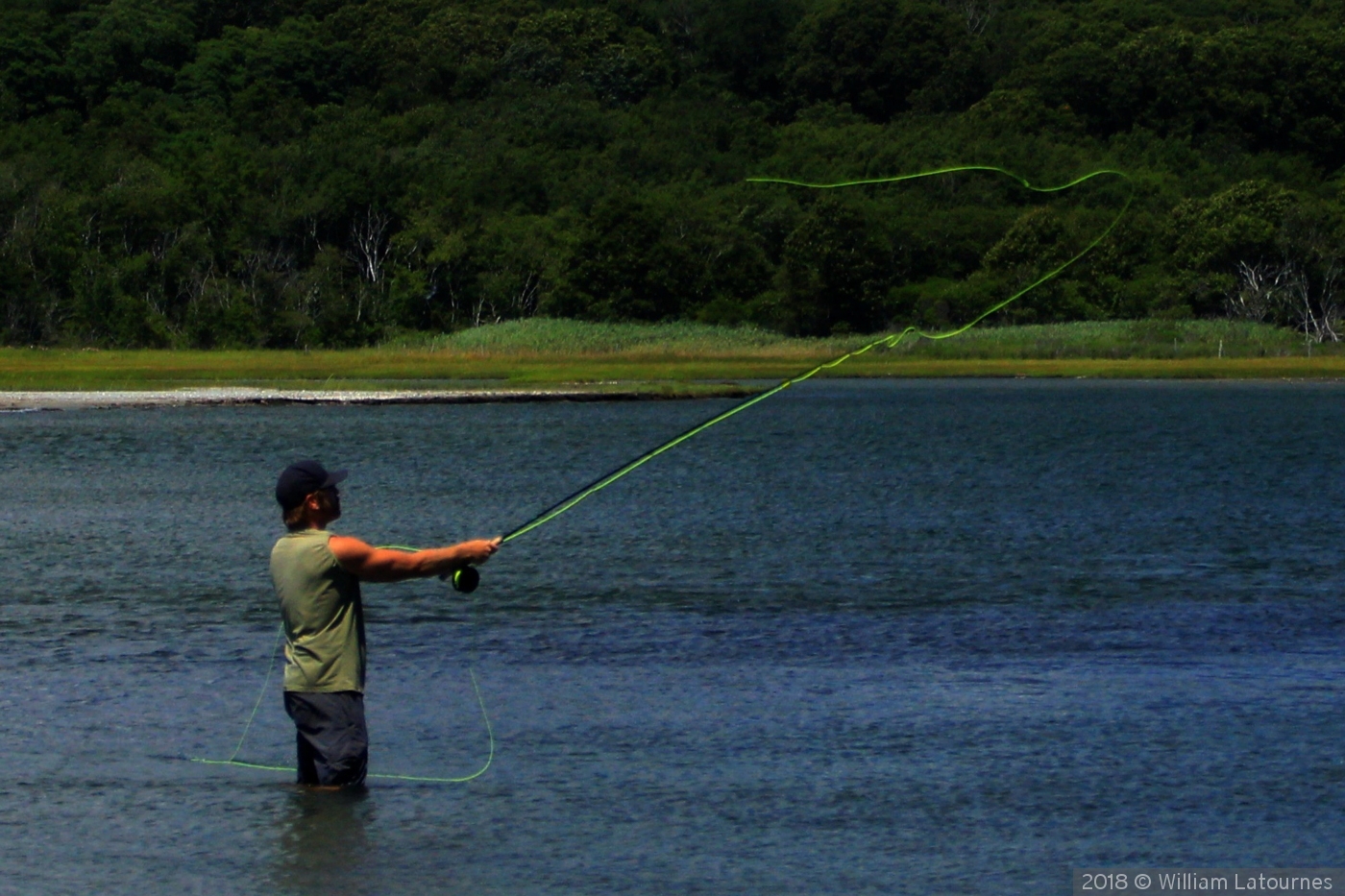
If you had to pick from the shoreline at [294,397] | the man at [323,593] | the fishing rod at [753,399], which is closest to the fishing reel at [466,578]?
the fishing rod at [753,399]

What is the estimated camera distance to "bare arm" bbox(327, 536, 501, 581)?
28.0 ft

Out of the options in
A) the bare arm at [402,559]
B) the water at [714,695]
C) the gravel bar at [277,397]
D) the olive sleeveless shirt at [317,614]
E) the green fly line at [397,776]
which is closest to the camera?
the bare arm at [402,559]

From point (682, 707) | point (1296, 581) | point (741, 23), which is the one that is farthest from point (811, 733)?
point (741, 23)

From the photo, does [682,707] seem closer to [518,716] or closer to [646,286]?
[518,716]

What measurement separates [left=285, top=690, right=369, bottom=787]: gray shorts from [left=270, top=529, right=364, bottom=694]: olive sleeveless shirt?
0.24 feet

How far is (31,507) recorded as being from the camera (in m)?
29.0

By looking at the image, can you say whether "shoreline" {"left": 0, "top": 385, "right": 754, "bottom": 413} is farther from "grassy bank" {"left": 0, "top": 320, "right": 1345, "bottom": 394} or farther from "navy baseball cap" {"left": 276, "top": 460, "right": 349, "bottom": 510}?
"navy baseball cap" {"left": 276, "top": 460, "right": 349, "bottom": 510}

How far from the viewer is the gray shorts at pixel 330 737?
29.8ft

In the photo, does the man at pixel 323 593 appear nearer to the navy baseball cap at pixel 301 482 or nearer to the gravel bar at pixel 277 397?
the navy baseball cap at pixel 301 482

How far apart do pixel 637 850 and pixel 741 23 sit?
142 meters

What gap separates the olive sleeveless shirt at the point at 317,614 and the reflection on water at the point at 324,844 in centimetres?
73

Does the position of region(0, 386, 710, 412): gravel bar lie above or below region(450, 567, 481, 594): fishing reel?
below

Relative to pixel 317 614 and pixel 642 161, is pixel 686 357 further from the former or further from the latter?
pixel 317 614

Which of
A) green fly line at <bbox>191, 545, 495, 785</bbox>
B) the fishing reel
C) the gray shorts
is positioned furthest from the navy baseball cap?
the gray shorts
